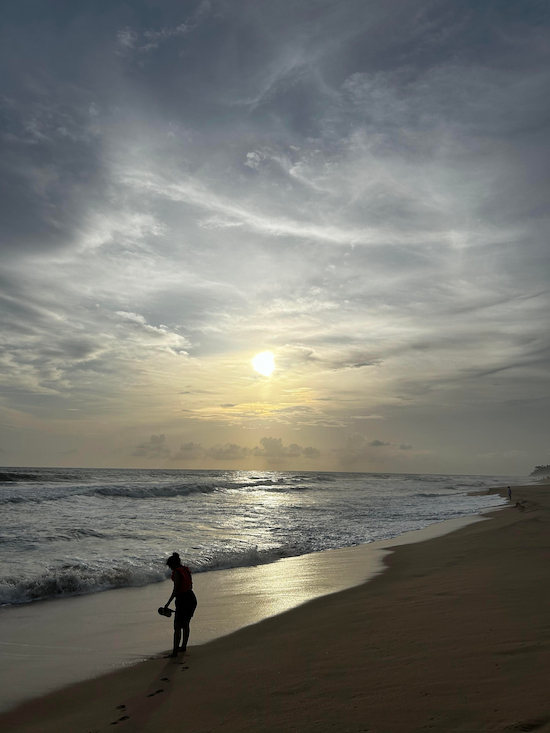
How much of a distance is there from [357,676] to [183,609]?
10.6 feet

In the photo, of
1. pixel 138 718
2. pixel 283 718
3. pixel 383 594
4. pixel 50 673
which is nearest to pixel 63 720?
pixel 138 718

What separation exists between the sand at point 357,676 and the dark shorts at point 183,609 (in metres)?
0.49

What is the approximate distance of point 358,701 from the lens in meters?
4.52

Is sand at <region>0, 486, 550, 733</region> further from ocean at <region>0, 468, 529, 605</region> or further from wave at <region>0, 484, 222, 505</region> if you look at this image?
wave at <region>0, 484, 222, 505</region>

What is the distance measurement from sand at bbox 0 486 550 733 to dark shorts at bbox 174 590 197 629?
495 millimetres

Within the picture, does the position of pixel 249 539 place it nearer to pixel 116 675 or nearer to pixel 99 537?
pixel 99 537

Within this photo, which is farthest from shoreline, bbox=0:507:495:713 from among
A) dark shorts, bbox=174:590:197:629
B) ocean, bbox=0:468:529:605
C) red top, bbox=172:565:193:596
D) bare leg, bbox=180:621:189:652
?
red top, bbox=172:565:193:596

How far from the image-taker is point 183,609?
7.34m

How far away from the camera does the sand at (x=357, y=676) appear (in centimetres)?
414

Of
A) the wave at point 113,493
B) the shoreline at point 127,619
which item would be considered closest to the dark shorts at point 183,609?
the shoreline at point 127,619

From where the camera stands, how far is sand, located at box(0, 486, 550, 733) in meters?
4.14

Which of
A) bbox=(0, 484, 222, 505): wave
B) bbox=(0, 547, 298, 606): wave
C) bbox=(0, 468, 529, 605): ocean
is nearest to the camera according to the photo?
bbox=(0, 547, 298, 606): wave

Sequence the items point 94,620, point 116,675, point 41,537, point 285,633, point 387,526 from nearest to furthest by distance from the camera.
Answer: point 116,675 → point 285,633 → point 94,620 → point 41,537 → point 387,526

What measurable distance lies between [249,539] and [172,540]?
125 inches
